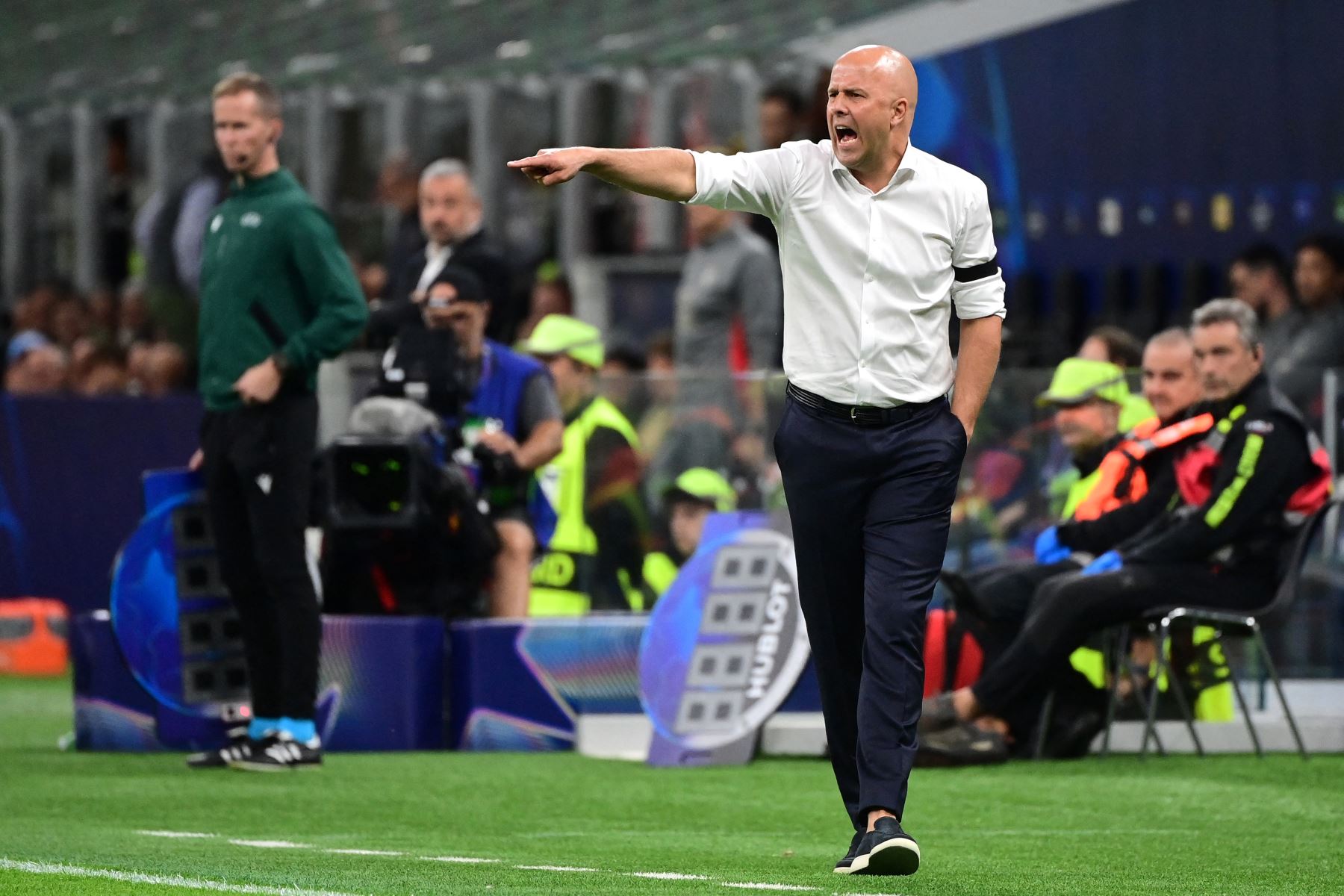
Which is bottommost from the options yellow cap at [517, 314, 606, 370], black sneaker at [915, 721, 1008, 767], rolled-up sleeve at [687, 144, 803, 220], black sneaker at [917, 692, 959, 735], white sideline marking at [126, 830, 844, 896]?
black sneaker at [915, 721, 1008, 767]

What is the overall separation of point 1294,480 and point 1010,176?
7.01 meters

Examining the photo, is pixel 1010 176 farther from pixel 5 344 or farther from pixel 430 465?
pixel 5 344

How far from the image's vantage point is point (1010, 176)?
16344mm

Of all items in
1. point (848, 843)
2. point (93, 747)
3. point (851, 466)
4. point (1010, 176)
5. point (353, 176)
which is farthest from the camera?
point (353, 176)

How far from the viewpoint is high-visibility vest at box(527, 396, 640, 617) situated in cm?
1109

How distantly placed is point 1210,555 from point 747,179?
3.74 meters

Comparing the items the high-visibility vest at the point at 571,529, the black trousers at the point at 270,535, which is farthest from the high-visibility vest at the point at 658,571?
the black trousers at the point at 270,535

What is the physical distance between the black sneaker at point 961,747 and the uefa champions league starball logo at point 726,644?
66 cm

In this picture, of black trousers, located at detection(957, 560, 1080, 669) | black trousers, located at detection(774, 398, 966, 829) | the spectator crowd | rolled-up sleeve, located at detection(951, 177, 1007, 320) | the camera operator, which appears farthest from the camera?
the spectator crowd

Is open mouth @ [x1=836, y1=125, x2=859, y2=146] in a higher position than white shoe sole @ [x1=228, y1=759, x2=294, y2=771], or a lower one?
higher

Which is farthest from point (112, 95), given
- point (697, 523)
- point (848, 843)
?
point (848, 843)

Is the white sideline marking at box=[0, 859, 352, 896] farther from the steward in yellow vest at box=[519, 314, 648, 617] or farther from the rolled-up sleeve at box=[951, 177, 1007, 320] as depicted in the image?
the steward in yellow vest at box=[519, 314, 648, 617]

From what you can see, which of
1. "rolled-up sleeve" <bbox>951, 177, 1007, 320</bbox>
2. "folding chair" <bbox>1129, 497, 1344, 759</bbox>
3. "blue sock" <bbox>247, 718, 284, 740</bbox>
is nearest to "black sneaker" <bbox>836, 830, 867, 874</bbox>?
"rolled-up sleeve" <bbox>951, 177, 1007, 320</bbox>

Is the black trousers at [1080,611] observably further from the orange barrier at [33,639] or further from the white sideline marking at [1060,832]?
the orange barrier at [33,639]
